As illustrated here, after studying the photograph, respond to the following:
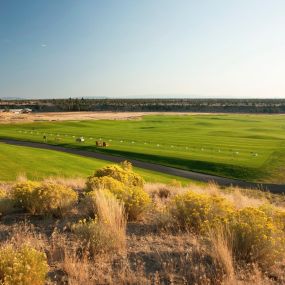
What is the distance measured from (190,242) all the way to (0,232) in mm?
5040

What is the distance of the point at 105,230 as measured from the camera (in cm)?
844

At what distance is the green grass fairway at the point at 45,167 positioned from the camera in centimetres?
2725

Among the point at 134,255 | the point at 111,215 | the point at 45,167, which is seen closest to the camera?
the point at 134,255

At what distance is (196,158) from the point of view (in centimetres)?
3975

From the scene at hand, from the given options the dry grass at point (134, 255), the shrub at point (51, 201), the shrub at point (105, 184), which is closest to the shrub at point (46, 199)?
the shrub at point (51, 201)

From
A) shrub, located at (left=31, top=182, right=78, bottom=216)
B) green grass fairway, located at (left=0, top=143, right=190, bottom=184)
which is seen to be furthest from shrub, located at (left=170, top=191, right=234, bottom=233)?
green grass fairway, located at (left=0, top=143, right=190, bottom=184)

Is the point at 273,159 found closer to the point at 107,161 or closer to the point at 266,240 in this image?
the point at 107,161

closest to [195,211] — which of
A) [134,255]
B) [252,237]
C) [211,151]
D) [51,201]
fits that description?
[252,237]

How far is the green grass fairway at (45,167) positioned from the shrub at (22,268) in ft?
62.9

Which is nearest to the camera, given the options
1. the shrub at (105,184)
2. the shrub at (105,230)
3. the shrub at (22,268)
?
the shrub at (22,268)

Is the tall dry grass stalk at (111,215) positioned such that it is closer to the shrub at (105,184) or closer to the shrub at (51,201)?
the shrub at (51,201)

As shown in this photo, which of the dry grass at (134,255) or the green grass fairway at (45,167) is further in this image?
the green grass fairway at (45,167)

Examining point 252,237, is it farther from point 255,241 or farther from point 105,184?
point 105,184

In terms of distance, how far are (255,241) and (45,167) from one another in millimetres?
A: 24959
